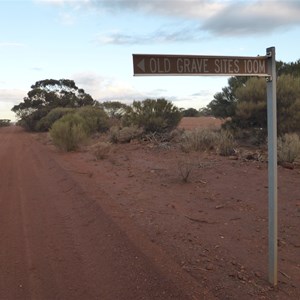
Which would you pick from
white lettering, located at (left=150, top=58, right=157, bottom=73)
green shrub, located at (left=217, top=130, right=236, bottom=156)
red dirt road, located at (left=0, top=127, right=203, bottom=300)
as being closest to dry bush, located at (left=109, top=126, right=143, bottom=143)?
green shrub, located at (left=217, top=130, right=236, bottom=156)

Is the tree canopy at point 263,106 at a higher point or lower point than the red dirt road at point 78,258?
higher

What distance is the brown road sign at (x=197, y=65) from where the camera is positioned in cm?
438

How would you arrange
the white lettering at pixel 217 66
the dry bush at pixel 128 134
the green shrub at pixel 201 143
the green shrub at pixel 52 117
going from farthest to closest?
the green shrub at pixel 52 117 → the dry bush at pixel 128 134 → the green shrub at pixel 201 143 → the white lettering at pixel 217 66

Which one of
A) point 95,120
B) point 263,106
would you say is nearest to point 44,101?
point 95,120

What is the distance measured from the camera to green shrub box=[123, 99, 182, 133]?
2592 cm

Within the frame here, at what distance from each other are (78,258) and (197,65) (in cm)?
342

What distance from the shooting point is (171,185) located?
38.0 ft

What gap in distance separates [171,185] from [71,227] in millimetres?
4010

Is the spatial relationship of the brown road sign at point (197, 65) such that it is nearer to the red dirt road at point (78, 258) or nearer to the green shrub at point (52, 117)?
the red dirt road at point (78, 258)

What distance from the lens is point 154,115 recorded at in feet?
85.9

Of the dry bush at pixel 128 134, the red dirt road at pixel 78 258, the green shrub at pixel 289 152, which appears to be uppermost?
the dry bush at pixel 128 134

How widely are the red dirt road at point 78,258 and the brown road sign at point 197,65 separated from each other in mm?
2492

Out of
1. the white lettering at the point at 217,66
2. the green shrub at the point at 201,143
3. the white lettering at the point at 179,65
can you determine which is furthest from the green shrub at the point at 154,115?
the white lettering at the point at 179,65

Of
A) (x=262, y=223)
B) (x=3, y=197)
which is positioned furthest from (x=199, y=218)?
(x=3, y=197)
